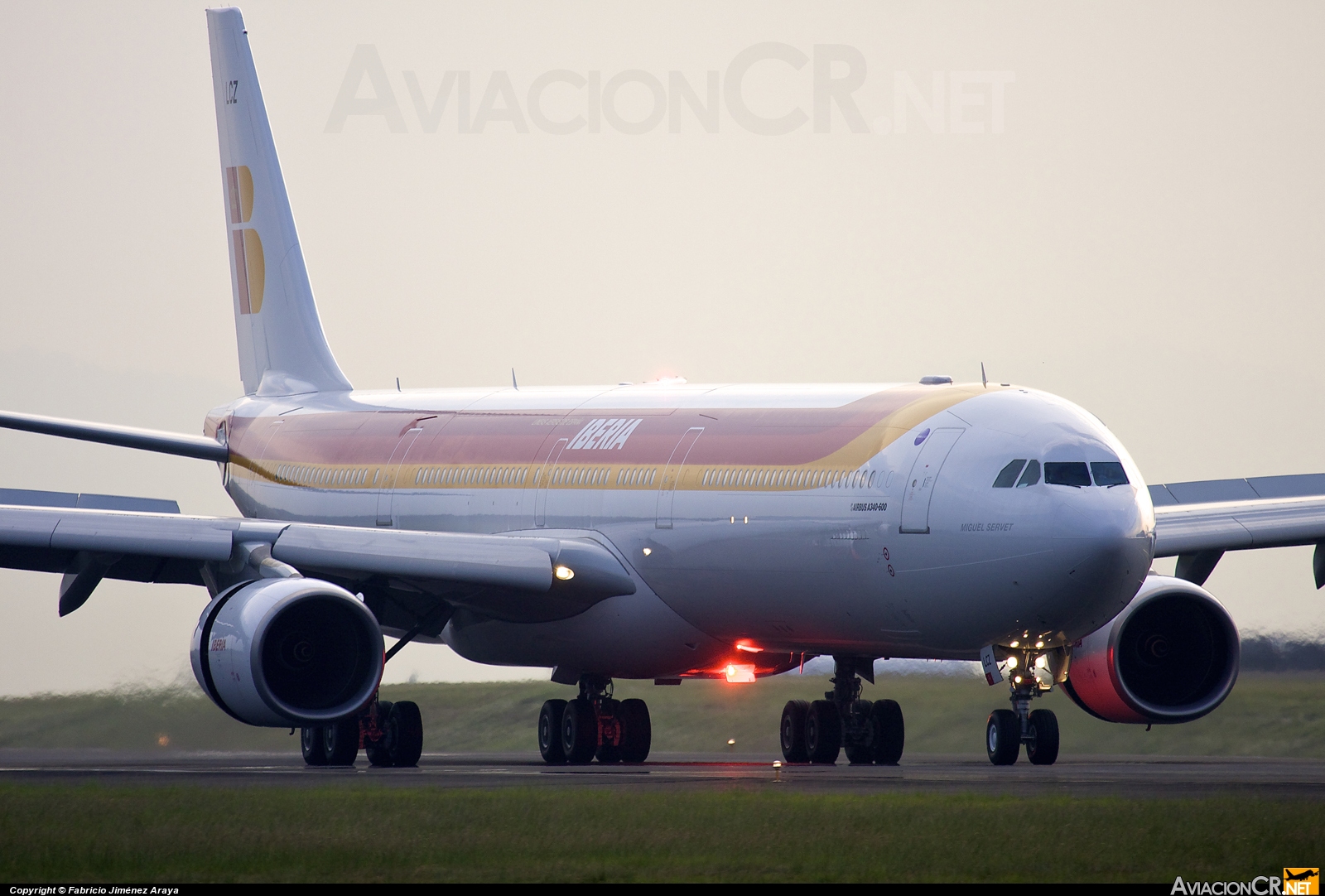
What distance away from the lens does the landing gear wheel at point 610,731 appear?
28.6m

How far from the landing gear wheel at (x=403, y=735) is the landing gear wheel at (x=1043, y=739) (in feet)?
24.4

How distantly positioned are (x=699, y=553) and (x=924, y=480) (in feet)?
11.2

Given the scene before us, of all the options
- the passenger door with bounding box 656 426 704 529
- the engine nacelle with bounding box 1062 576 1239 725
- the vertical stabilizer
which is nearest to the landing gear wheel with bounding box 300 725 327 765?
the passenger door with bounding box 656 426 704 529

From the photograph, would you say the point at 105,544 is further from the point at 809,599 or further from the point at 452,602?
the point at 809,599

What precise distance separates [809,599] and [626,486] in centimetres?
347

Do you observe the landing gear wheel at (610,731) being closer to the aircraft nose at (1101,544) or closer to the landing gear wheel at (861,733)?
the landing gear wheel at (861,733)

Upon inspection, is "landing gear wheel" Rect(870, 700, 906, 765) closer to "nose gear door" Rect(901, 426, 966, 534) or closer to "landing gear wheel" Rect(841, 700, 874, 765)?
"landing gear wheel" Rect(841, 700, 874, 765)

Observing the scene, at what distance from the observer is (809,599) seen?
23.7m

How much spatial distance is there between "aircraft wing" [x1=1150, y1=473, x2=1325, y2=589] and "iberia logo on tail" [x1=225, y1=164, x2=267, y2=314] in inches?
613

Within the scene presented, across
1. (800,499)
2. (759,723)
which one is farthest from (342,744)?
(759,723)

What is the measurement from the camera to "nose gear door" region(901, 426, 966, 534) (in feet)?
73.3

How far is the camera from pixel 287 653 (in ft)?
Answer: 79.2

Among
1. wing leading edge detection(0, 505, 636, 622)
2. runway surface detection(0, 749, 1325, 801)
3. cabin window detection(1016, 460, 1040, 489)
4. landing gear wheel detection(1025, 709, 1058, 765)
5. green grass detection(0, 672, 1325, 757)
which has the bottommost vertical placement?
runway surface detection(0, 749, 1325, 801)

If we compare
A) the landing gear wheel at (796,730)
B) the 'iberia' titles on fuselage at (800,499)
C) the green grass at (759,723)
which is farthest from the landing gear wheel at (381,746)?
the green grass at (759,723)
